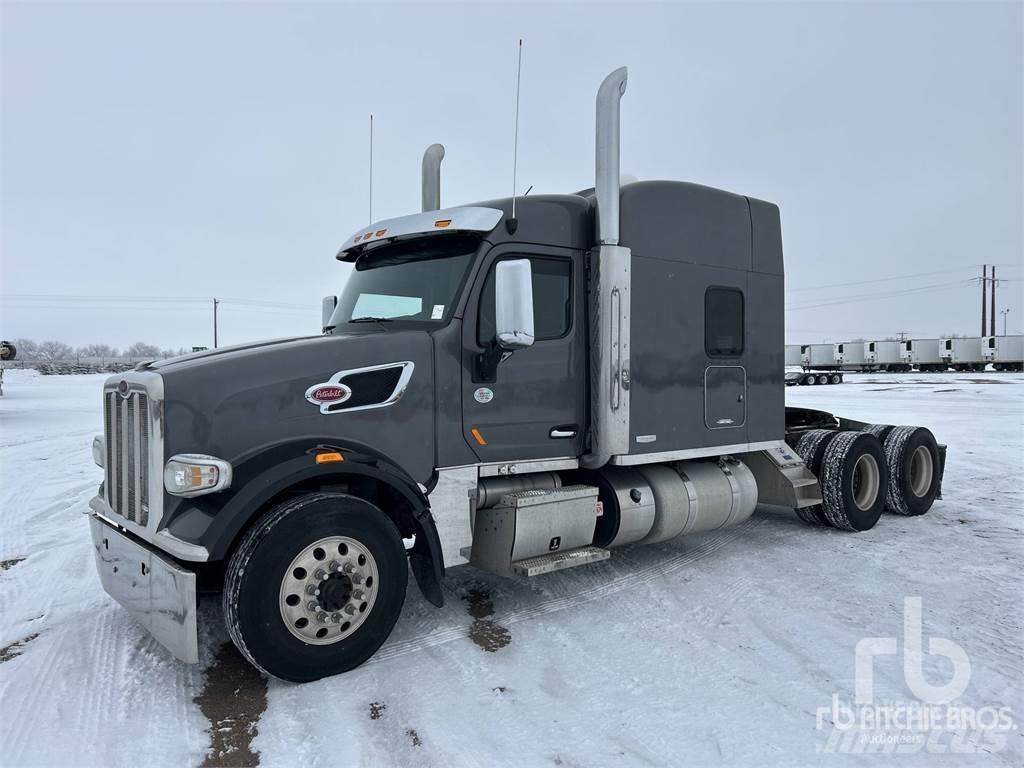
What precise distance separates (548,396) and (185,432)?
245 centimetres

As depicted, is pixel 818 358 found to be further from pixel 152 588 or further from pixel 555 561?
pixel 152 588

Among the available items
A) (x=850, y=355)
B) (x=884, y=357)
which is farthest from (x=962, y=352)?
(x=850, y=355)

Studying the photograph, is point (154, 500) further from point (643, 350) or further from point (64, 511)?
point (64, 511)

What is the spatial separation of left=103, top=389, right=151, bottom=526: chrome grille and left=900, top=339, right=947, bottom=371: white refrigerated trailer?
213 feet

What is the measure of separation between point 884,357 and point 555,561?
64.2 meters

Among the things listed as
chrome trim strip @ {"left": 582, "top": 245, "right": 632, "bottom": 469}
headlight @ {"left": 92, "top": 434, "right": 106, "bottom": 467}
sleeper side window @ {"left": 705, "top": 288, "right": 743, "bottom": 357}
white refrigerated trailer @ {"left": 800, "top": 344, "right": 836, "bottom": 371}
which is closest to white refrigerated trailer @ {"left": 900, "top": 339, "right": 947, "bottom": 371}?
white refrigerated trailer @ {"left": 800, "top": 344, "right": 836, "bottom": 371}

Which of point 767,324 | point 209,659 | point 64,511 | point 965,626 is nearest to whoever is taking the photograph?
point 209,659

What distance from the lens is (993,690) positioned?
3.73 m

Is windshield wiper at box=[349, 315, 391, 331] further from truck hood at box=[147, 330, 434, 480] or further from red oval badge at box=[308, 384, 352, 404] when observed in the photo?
red oval badge at box=[308, 384, 352, 404]

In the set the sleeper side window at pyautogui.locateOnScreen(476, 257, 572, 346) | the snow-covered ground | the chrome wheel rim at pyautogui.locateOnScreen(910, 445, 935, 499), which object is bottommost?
the snow-covered ground

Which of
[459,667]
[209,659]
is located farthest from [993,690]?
[209,659]

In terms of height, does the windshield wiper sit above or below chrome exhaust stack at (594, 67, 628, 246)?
below

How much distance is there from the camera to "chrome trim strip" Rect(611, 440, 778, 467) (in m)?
5.45

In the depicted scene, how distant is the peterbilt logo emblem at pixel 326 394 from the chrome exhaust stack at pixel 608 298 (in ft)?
6.60
